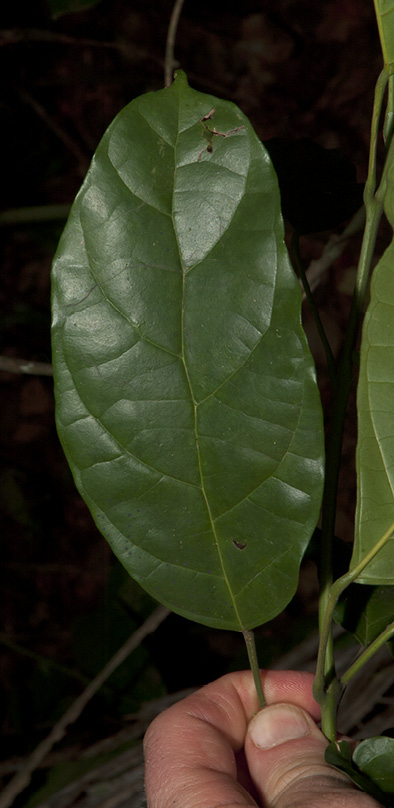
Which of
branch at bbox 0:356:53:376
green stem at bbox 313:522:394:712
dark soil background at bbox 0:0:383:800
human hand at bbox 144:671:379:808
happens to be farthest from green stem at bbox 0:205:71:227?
green stem at bbox 313:522:394:712

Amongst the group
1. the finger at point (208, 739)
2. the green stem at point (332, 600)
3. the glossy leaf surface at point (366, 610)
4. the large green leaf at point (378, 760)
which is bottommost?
the finger at point (208, 739)

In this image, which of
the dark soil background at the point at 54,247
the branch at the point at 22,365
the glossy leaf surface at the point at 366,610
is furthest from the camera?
the dark soil background at the point at 54,247

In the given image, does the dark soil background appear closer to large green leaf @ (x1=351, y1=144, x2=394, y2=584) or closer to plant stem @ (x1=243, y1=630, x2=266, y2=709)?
plant stem @ (x1=243, y1=630, x2=266, y2=709)

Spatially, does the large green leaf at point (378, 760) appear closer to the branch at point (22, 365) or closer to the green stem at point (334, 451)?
the green stem at point (334, 451)

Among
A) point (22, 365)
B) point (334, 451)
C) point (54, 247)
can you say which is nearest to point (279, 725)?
point (334, 451)

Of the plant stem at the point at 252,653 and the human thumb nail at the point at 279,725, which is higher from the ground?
the plant stem at the point at 252,653

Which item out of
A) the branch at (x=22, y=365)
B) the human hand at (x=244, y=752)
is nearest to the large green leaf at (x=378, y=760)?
the human hand at (x=244, y=752)

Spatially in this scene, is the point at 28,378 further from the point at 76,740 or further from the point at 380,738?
the point at 380,738

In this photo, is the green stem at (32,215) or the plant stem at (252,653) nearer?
the plant stem at (252,653)
